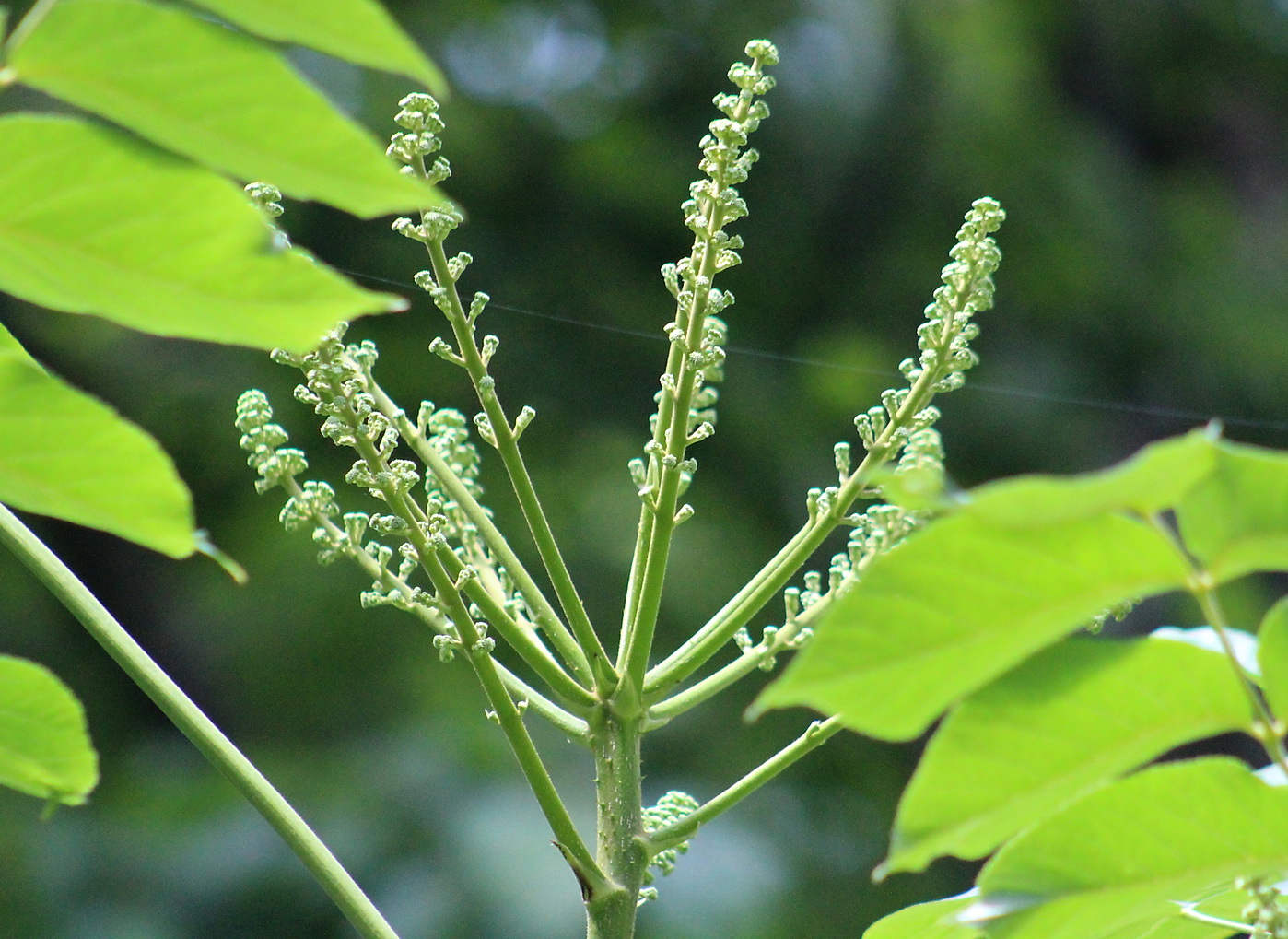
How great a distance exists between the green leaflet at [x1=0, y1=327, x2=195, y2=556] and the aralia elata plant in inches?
4.3

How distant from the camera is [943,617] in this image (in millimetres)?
→ 245

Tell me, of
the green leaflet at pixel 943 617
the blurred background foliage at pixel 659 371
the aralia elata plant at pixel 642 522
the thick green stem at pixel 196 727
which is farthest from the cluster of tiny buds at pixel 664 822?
the blurred background foliage at pixel 659 371

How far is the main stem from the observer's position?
41cm

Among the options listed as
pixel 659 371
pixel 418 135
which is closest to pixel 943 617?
pixel 418 135

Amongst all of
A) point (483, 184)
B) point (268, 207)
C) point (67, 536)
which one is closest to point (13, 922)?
point (67, 536)

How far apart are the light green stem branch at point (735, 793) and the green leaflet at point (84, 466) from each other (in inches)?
8.2

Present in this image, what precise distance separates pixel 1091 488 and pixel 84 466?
0.22 metres

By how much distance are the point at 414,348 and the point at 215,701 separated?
945mm

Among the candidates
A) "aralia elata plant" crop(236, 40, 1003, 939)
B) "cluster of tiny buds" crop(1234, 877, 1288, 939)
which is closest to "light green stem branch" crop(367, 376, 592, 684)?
"aralia elata plant" crop(236, 40, 1003, 939)

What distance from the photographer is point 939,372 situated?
0.42 metres

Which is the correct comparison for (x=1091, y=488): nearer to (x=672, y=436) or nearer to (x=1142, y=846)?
(x=1142, y=846)

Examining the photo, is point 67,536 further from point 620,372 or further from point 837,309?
point 837,309

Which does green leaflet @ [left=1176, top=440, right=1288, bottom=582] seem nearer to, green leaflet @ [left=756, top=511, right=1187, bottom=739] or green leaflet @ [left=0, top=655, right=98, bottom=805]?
green leaflet @ [left=756, top=511, right=1187, bottom=739]

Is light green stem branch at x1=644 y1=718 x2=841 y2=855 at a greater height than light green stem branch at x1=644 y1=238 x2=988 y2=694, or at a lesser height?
lesser
